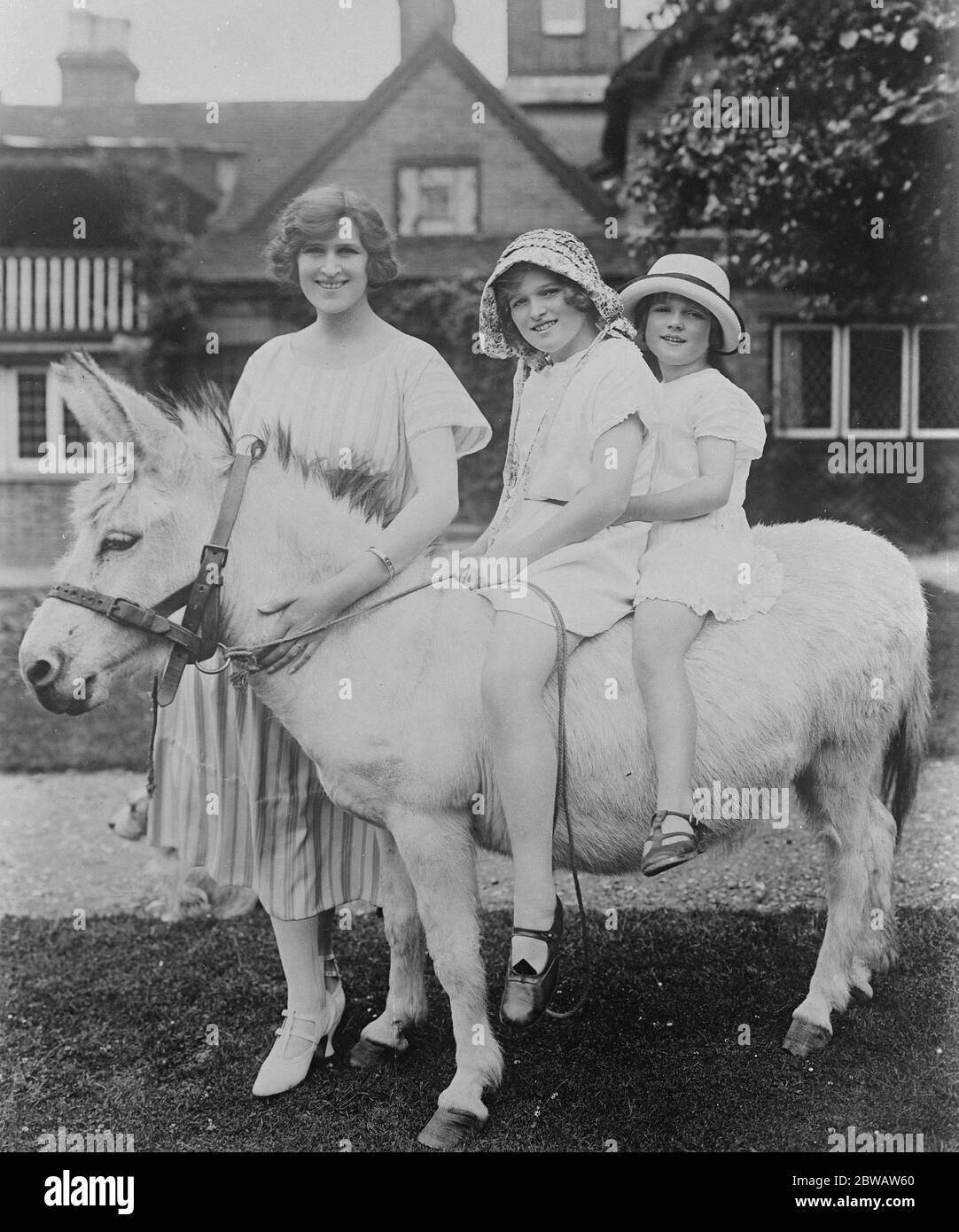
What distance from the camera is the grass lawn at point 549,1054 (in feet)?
10.0

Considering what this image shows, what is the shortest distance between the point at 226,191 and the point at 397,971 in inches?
431

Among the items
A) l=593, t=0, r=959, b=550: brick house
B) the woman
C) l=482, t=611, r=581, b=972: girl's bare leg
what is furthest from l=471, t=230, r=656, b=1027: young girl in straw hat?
l=593, t=0, r=959, b=550: brick house

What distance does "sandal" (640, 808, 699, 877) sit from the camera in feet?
8.96

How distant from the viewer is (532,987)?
2.77 meters

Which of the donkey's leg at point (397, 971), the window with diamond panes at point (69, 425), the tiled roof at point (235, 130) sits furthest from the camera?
the window with diamond panes at point (69, 425)

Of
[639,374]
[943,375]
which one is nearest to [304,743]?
[639,374]

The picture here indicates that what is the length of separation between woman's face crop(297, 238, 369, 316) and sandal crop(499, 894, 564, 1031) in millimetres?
1877

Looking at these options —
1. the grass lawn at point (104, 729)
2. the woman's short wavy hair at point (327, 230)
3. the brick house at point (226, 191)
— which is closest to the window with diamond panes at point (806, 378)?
the grass lawn at point (104, 729)

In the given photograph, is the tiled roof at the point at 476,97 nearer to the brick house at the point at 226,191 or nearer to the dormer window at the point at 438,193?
the brick house at the point at 226,191

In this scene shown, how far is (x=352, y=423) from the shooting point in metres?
3.21

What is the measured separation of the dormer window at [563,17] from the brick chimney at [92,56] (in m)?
1.64

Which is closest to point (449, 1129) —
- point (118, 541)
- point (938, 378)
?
point (118, 541)

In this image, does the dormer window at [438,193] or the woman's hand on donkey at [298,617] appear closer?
the woman's hand on donkey at [298,617]

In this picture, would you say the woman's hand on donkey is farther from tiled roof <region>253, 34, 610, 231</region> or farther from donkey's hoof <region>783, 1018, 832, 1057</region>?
tiled roof <region>253, 34, 610, 231</region>
